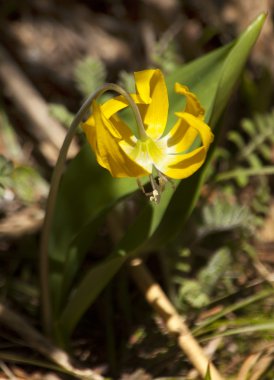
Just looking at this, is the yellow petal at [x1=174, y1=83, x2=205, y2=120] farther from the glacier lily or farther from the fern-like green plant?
the fern-like green plant

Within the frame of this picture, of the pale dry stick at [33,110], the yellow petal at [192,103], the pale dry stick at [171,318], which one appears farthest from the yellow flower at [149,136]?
the pale dry stick at [33,110]

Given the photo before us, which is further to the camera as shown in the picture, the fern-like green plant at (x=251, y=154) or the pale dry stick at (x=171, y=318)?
the fern-like green plant at (x=251, y=154)

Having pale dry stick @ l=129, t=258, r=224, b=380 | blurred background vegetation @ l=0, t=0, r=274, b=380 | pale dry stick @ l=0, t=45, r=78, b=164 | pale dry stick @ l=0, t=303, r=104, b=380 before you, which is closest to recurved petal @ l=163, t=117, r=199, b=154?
blurred background vegetation @ l=0, t=0, r=274, b=380

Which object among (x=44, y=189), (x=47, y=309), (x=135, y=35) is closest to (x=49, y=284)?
(x=47, y=309)

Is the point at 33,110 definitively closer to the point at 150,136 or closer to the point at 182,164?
the point at 150,136

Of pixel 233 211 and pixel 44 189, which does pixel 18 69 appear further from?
pixel 233 211

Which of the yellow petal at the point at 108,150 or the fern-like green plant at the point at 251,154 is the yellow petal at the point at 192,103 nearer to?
the yellow petal at the point at 108,150
